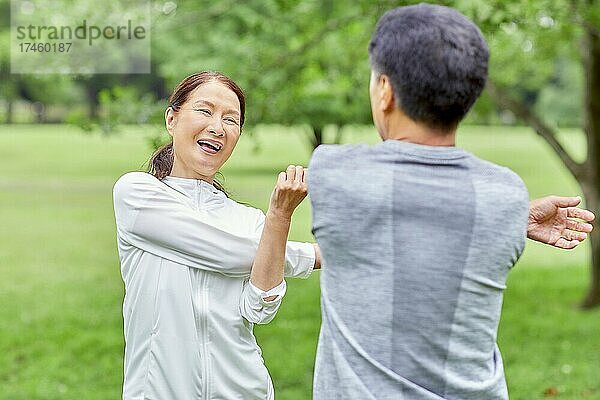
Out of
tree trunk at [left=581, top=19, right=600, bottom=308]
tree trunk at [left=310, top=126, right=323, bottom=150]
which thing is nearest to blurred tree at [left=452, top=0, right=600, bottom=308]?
tree trunk at [left=581, top=19, right=600, bottom=308]

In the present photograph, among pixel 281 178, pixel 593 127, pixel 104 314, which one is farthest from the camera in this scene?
pixel 104 314

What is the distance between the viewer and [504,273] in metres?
1.88

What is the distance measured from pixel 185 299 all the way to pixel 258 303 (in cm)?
18

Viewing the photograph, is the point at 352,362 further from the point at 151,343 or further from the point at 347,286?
the point at 151,343

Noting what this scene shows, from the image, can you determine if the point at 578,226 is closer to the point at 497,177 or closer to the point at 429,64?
the point at 497,177

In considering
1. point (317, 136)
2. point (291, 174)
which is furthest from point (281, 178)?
point (317, 136)

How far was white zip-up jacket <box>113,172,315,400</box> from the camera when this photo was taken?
7.39 ft

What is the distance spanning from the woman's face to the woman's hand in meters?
0.34

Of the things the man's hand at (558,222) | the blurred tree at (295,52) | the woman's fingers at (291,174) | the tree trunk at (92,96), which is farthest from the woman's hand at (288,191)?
the tree trunk at (92,96)

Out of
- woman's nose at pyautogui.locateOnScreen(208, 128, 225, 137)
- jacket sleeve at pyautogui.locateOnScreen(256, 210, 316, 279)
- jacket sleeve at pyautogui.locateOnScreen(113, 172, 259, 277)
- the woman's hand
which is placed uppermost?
woman's nose at pyautogui.locateOnScreen(208, 128, 225, 137)

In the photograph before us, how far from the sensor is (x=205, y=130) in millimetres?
2355

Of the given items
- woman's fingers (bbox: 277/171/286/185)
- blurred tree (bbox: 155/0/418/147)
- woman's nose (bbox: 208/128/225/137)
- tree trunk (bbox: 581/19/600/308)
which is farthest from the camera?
tree trunk (bbox: 581/19/600/308)

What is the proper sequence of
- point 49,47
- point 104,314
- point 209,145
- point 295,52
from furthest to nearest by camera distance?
point 104,314 < point 49,47 < point 295,52 < point 209,145

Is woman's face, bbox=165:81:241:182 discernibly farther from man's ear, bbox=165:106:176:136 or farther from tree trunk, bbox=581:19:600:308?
tree trunk, bbox=581:19:600:308
